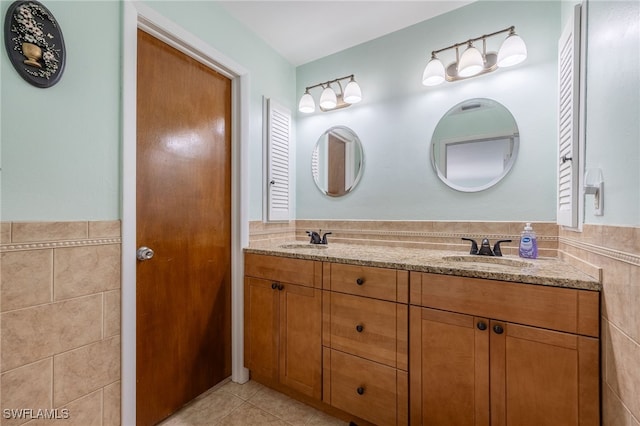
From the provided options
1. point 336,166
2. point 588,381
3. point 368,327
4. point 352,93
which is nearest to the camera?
point 588,381

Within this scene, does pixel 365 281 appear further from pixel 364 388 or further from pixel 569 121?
pixel 569 121

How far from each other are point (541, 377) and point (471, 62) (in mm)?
1669

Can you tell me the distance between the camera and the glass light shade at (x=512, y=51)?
152cm

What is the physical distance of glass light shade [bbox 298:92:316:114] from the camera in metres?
2.33

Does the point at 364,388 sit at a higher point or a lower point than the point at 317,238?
lower

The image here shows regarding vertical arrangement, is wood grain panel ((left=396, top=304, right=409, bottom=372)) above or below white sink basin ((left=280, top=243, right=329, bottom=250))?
below

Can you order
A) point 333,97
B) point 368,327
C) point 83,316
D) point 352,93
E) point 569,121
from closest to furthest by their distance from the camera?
point 83,316
point 569,121
point 368,327
point 352,93
point 333,97

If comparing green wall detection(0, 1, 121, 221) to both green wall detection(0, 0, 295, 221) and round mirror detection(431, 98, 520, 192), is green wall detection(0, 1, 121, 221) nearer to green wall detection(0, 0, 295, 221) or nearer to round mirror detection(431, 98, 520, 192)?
green wall detection(0, 0, 295, 221)

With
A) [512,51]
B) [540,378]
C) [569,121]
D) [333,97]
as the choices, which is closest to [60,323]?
[540,378]

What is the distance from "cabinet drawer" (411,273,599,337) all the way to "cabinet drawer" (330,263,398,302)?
105mm

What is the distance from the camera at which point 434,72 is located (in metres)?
1.77

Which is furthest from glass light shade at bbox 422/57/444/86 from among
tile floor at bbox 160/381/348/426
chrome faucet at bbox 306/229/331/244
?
tile floor at bbox 160/381/348/426

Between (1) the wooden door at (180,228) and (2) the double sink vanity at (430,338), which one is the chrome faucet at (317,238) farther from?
(1) the wooden door at (180,228)

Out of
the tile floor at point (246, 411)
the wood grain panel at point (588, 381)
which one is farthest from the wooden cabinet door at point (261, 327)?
the wood grain panel at point (588, 381)
